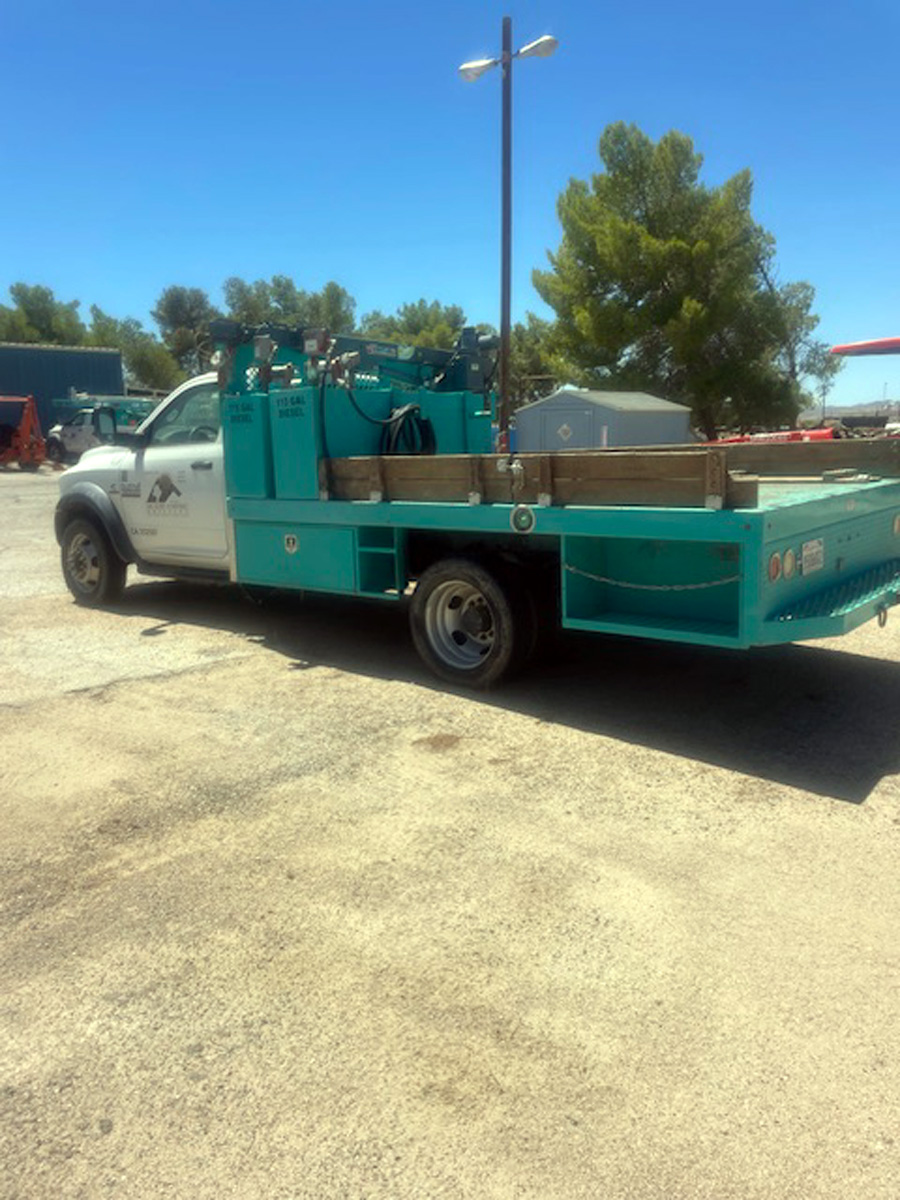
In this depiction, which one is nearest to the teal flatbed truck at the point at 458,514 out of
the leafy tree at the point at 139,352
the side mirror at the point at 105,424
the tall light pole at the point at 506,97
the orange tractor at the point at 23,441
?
the side mirror at the point at 105,424

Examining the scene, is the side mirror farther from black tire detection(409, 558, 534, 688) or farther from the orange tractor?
the orange tractor

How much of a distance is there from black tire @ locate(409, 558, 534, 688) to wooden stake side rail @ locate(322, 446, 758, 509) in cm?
49

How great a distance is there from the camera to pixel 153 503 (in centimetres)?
830

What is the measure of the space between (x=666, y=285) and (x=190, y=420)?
20700mm

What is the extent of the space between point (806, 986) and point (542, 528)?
3.01 metres

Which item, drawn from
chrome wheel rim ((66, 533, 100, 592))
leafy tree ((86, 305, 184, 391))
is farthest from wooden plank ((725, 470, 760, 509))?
leafy tree ((86, 305, 184, 391))

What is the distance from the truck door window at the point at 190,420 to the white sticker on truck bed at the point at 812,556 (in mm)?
4908

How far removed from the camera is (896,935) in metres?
3.16

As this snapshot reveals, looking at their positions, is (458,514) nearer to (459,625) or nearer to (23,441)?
(459,625)

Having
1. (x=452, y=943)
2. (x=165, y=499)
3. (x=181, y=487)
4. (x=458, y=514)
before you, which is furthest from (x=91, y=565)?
(x=452, y=943)

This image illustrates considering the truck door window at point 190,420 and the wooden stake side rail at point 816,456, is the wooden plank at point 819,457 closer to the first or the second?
the wooden stake side rail at point 816,456

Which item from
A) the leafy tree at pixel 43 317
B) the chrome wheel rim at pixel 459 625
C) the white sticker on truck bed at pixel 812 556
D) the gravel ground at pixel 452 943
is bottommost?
the gravel ground at pixel 452 943

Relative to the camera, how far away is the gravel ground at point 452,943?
2.29 meters

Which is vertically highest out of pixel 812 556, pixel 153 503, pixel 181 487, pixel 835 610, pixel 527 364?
pixel 527 364
